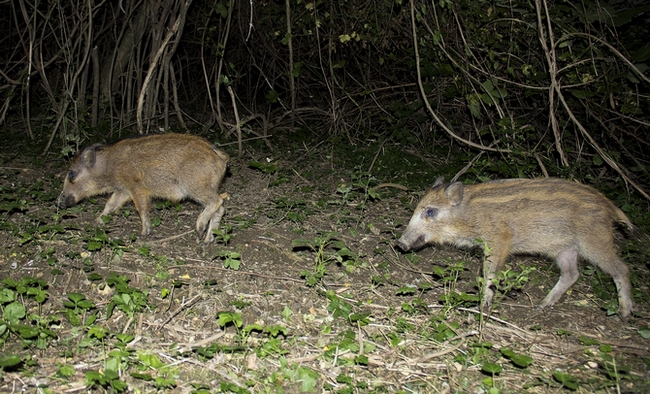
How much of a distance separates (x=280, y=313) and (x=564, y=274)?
248 cm

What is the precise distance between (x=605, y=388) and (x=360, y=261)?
2.03 m

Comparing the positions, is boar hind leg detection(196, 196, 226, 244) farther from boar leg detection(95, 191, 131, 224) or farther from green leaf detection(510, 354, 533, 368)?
green leaf detection(510, 354, 533, 368)

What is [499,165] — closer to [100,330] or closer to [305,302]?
[305,302]

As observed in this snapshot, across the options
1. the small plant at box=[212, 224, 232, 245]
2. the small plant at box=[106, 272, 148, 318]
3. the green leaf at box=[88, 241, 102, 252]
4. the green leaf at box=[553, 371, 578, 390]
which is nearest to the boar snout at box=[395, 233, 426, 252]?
the small plant at box=[212, 224, 232, 245]

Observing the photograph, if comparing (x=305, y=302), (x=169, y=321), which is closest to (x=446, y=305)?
(x=305, y=302)

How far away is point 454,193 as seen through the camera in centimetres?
513

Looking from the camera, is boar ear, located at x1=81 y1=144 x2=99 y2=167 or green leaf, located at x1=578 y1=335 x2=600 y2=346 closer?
green leaf, located at x1=578 y1=335 x2=600 y2=346

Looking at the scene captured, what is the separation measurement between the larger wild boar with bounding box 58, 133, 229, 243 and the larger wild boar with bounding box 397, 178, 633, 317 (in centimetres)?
179

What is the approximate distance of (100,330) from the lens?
3.38 m

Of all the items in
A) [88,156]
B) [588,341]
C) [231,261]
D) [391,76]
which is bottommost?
[588,341]

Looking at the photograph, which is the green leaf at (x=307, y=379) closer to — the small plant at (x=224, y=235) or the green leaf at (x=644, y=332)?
the small plant at (x=224, y=235)

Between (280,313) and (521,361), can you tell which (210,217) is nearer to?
(280,313)

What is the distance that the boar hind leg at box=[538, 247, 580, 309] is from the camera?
184 inches

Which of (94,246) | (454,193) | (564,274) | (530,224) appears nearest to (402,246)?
(454,193)
